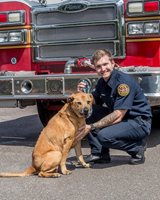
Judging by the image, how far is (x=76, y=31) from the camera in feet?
21.7

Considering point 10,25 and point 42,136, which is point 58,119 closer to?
point 42,136

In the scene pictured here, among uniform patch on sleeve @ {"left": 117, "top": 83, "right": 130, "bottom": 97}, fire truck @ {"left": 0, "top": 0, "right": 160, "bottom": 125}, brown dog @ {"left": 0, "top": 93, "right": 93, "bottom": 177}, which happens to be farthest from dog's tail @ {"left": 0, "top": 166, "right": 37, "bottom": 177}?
fire truck @ {"left": 0, "top": 0, "right": 160, "bottom": 125}

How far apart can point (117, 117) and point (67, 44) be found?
1671mm

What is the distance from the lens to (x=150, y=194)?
14.8ft

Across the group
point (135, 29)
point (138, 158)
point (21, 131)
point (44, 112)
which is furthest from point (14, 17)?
point (138, 158)

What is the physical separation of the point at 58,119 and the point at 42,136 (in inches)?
9.6

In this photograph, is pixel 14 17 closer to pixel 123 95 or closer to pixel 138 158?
pixel 123 95

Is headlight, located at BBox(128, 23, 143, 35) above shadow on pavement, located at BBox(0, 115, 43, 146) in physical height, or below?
above

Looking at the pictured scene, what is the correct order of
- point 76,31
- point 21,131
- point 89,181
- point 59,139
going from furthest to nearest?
point 21,131, point 76,31, point 59,139, point 89,181

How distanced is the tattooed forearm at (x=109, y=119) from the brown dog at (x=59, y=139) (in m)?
0.16

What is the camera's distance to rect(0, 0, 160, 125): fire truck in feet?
20.2

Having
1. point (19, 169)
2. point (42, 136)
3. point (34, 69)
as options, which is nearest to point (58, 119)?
point (42, 136)

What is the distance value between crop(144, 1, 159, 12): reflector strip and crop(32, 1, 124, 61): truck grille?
0.31 m

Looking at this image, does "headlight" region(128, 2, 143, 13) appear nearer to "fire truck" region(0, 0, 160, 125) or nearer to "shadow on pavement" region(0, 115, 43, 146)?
"fire truck" region(0, 0, 160, 125)
